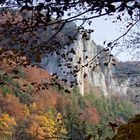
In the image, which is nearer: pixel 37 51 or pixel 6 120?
pixel 37 51

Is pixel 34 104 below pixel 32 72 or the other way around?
below

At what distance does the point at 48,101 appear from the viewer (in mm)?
85625

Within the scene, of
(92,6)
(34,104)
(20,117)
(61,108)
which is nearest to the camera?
(92,6)

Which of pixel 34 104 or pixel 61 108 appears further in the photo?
pixel 61 108

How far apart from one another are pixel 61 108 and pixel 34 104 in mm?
11933

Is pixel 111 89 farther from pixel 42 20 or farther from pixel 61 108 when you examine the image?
pixel 42 20

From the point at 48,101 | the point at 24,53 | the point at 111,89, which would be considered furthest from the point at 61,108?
the point at 24,53

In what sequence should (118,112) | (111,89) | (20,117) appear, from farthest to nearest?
(111,89) → (118,112) → (20,117)

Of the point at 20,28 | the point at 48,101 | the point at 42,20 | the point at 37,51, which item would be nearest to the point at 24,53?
the point at 37,51

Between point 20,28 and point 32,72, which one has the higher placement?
point 32,72

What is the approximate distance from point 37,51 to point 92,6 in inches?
57.1

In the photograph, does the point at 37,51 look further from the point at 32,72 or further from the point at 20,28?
the point at 32,72

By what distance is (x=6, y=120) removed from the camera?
2339 inches

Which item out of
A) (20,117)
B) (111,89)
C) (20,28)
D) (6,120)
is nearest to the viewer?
(20,28)
